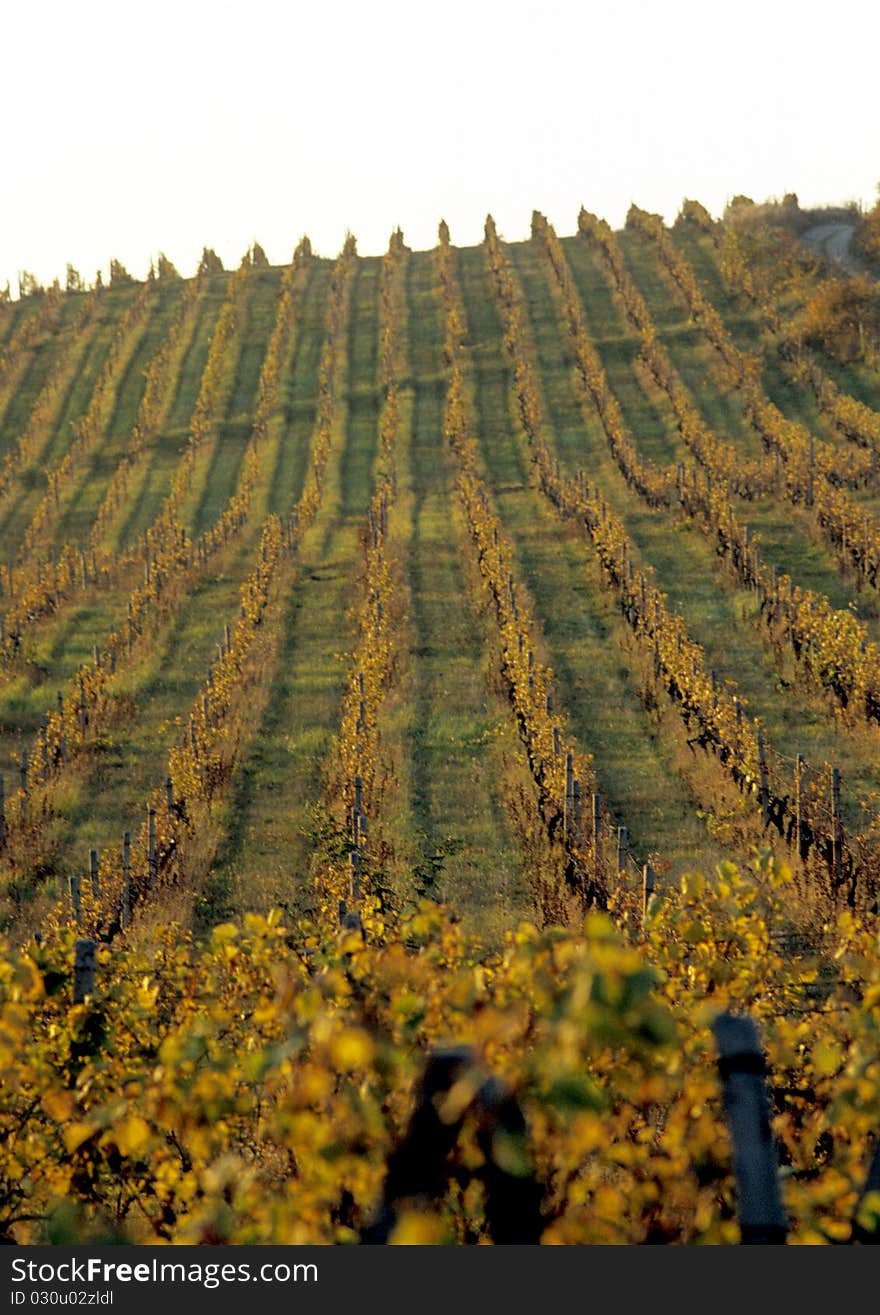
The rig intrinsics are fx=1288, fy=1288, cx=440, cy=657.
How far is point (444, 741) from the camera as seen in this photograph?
2219cm

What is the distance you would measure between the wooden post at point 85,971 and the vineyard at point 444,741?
0.02 metres

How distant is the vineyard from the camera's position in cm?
478

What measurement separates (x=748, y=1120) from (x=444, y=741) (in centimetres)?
1744

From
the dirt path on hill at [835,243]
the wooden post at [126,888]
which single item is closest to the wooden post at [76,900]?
the wooden post at [126,888]

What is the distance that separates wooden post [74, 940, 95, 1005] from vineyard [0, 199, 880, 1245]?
0.8 inches

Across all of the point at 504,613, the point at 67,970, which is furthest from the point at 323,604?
the point at 67,970

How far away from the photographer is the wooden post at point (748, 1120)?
4637mm

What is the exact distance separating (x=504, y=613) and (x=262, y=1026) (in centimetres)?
2100

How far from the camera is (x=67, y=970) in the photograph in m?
8.02

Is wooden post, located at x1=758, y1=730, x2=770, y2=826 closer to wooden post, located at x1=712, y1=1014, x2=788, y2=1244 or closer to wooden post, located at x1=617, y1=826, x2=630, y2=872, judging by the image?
wooden post, located at x1=617, y1=826, x2=630, y2=872

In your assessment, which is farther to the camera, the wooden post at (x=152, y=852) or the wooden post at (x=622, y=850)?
the wooden post at (x=152, y=852)

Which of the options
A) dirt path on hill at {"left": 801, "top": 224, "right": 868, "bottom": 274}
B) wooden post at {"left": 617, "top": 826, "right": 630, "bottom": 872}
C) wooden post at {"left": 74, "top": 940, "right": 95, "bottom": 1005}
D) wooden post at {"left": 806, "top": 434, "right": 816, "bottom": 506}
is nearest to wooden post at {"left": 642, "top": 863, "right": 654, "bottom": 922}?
wooden post at {"left": 617, "top": 826, "right": 630, "bottom": 872}

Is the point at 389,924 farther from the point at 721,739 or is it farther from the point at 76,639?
the point at 76,639

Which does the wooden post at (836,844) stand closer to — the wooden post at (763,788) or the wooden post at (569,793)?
the wooden post at (763,788)
